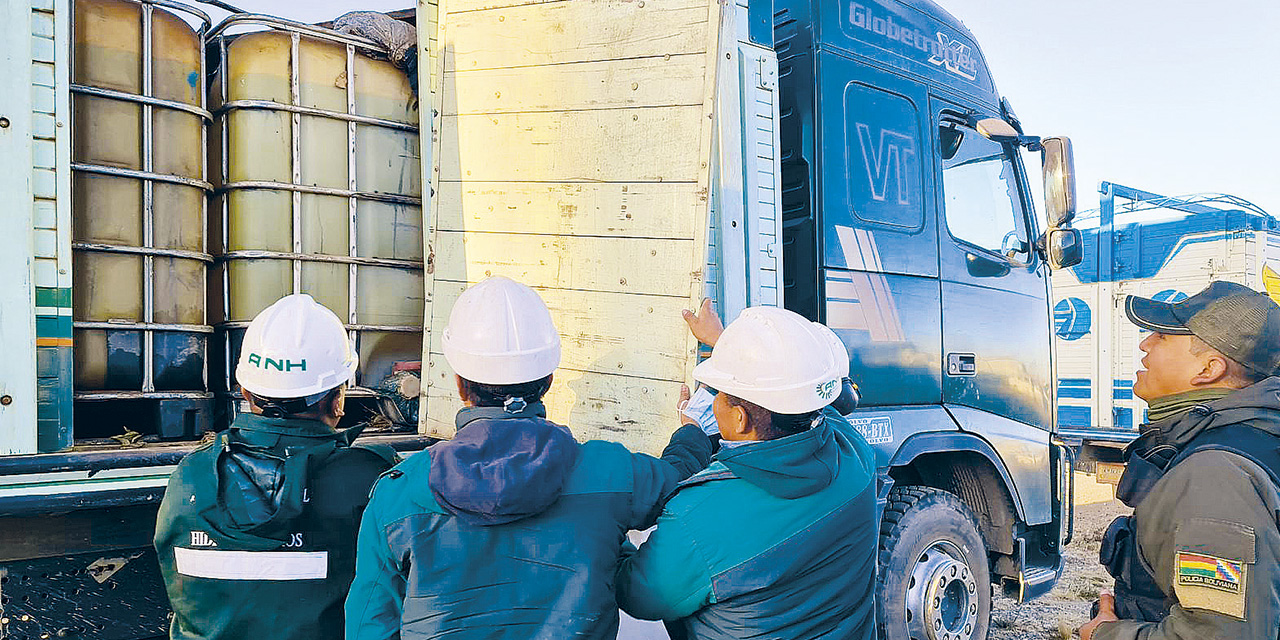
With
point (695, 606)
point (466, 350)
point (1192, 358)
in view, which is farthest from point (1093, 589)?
Result: point (466, 350)

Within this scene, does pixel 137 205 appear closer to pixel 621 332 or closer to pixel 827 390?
pixel 621 332

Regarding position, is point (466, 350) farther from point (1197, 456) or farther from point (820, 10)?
point (820, 10)

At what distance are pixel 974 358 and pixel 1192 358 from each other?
6.52 ft

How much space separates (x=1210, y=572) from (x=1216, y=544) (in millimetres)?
61

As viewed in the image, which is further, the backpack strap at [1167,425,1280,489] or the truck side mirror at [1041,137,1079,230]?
the truck side mirror at [1041,137,1079,230]

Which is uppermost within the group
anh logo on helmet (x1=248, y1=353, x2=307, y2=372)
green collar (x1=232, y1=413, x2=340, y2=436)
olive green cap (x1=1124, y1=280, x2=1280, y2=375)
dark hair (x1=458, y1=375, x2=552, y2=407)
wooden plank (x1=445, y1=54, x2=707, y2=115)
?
wooden plank (x1=445, y1=54, x2=707, y2=115)

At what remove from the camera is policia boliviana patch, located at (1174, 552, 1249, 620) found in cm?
168

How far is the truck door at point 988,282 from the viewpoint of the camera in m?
4.00

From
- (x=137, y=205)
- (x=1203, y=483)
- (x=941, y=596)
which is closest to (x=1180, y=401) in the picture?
(x=1203, y=483)

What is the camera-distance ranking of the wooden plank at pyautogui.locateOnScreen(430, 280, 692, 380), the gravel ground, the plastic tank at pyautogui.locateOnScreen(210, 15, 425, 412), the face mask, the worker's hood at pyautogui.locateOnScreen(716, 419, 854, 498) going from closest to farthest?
the worker's hood at pyautogui.locateOnScreen(716, 419, 854, 498)
the face mask
the wooden plank at pyautogui.locateOnScreen(430, 280, 692, 380)
the plastic tank at pyautogui.locateOnScreen(210, 15, 425, 412)
the gravel ground

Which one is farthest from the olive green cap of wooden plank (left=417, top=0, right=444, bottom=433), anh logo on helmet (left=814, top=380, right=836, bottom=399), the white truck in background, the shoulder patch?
the white truck in background

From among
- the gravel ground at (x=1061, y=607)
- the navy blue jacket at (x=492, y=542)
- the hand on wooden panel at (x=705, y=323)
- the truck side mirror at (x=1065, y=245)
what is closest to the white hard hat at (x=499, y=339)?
the navy blue jacket at (x=492, y=542)

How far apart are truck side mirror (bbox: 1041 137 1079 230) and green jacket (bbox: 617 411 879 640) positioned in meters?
2.92

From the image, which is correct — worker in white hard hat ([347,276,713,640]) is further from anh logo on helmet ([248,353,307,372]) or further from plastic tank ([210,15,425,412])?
plastic tank ([210,15,425,412])
